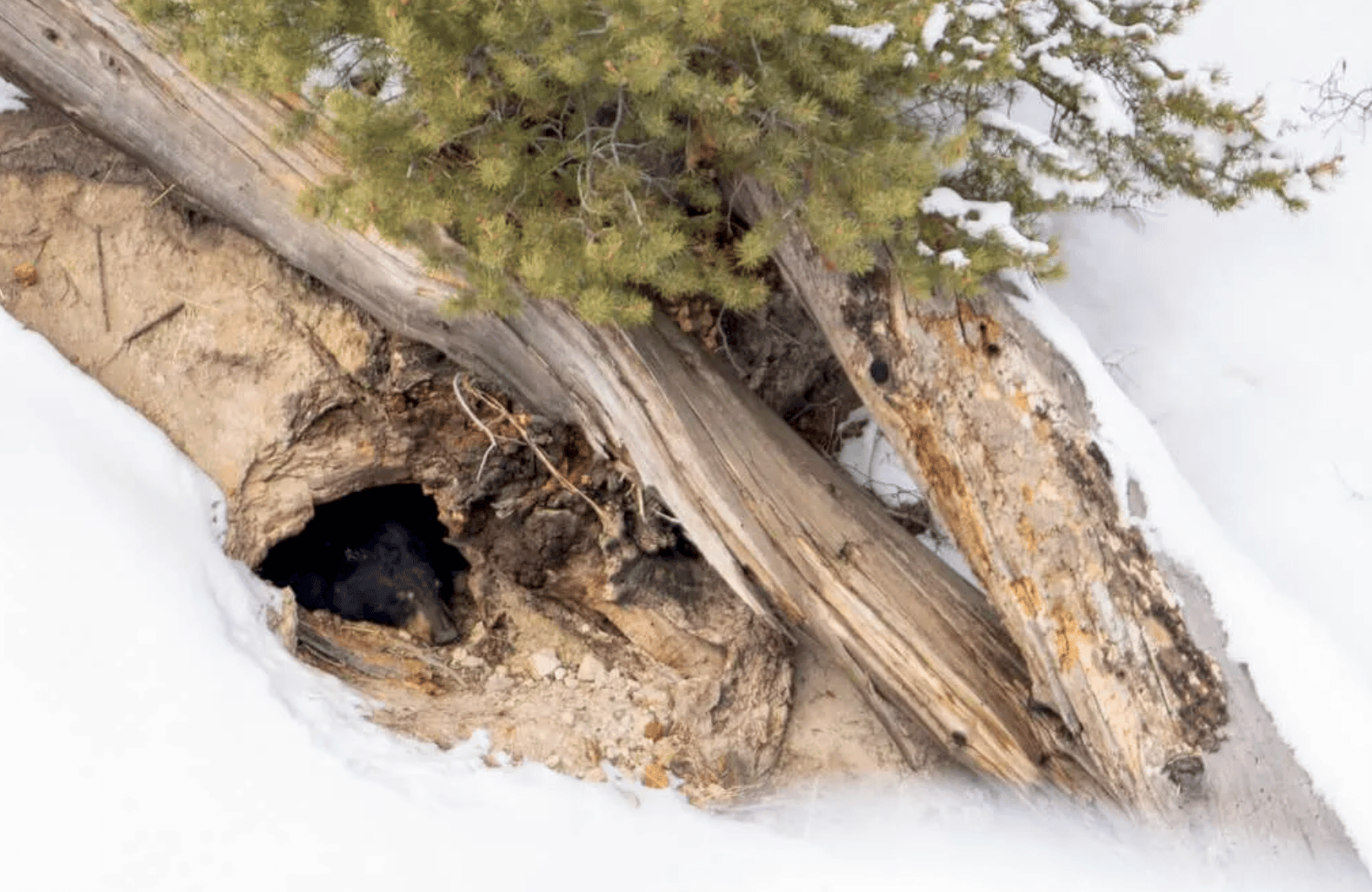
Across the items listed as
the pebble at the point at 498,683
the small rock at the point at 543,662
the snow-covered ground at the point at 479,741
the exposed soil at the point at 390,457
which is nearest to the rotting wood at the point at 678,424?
the exposed soil at the point at 390,457

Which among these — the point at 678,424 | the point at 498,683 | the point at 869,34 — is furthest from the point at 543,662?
the point at 869,34

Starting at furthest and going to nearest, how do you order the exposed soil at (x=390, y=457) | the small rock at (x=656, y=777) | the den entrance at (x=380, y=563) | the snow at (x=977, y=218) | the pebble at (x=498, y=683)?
the den entrance at (x=380, y=563), the pebble at (x=498, y=683), the exposed soil at (x=390, y=457), the small rock at (x=656, y=777), the snow at (x=977, y=218)

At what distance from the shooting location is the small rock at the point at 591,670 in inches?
175

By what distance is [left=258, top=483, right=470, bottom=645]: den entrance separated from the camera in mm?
4641

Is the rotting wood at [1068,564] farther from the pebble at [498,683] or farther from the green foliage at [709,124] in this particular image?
the pebble at [498,683]

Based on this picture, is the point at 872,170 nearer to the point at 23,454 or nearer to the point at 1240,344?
the point at 1240,344

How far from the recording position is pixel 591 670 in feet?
14.7

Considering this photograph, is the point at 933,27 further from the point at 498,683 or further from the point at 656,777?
the point at 498,683

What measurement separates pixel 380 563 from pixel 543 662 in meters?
0.79

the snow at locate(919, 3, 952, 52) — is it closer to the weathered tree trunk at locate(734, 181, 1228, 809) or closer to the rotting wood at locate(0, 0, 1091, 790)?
the weathered tree trunk at locate(734, 181, 1228, 809)

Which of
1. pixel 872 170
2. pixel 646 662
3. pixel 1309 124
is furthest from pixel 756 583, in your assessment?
pixel 1309 124

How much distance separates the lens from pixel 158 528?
3.98m

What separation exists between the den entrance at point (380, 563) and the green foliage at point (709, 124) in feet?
4.91

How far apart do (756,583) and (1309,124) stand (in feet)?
9.39
